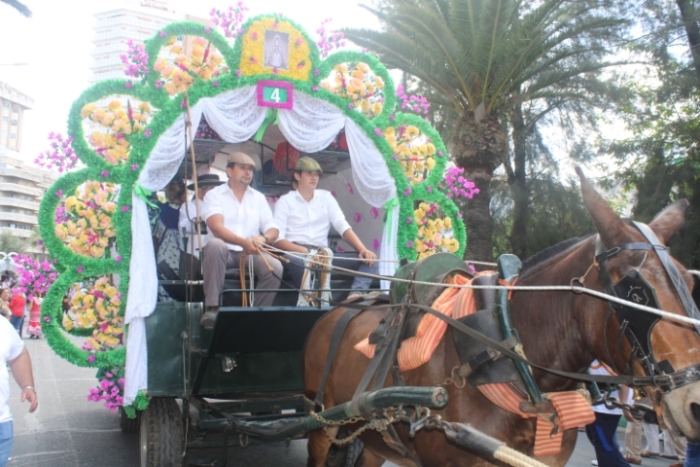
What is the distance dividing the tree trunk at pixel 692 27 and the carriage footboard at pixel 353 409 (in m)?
12.8

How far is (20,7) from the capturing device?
1102cm

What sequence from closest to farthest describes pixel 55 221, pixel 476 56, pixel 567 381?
pixel 567 381, pixel 55 221, pixel 476 56

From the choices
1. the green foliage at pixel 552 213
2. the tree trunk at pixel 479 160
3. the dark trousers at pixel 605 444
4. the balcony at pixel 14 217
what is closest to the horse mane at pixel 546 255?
the dark trousers at pixel 605 444

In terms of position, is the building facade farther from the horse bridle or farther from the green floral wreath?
the horse bridle

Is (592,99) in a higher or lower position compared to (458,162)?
higher

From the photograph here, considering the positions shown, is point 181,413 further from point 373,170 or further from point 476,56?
point 476,56

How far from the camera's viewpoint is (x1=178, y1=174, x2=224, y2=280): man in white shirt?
17.2 ft

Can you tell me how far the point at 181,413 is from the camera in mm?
5102

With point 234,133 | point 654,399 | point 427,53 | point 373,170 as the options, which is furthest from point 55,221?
point 427,53

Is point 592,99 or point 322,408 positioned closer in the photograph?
point 322,408

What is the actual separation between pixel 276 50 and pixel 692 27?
1184cm

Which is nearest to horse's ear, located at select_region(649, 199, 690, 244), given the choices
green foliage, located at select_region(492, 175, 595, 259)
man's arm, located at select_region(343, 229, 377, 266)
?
man's arm, located at select_region(343, 229, 377, 266)

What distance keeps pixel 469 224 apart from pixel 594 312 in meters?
11.1

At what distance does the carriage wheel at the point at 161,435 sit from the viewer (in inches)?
188
